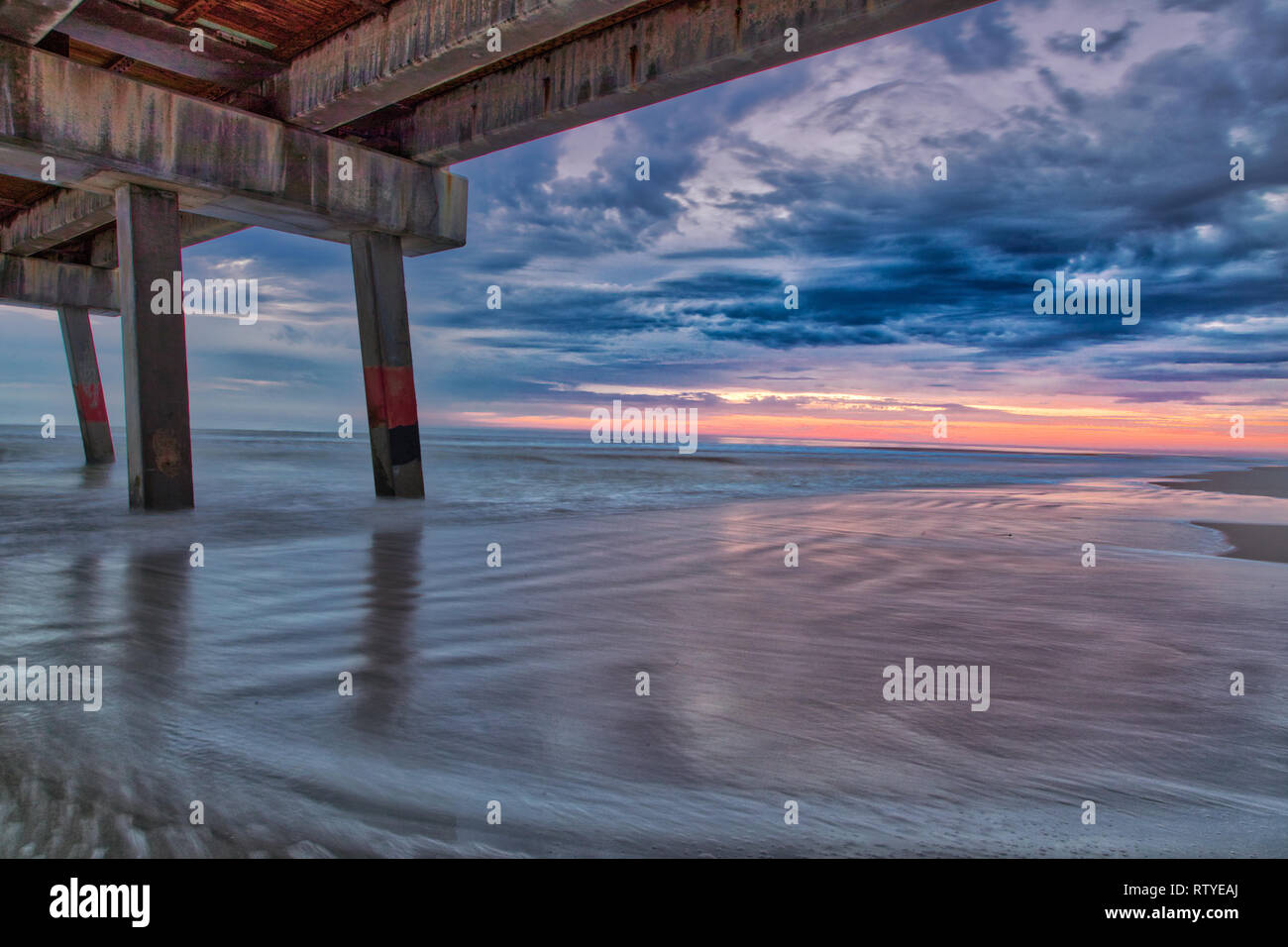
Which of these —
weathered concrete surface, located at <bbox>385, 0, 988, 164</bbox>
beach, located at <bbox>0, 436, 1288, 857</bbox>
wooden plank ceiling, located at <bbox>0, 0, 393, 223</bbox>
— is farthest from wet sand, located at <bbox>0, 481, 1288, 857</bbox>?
wooden plank ceiling, located at <bbox>0, 0, 393, 223</bbox>

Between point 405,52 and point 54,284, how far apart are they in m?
16.2

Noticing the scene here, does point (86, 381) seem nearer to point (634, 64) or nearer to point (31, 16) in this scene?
point (31, 16)

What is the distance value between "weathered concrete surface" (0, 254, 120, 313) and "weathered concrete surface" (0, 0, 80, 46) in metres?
13.1

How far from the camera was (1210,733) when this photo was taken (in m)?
2.78

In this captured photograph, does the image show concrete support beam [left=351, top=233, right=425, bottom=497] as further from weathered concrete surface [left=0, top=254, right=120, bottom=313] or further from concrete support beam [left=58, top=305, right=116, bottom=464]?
concrete support beam [left=58, top=305, right=116, bottom=464]

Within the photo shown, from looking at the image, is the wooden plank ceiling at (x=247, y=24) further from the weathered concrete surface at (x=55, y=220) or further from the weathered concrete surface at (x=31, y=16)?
the weathered concrete surface at (x=55, y=220)

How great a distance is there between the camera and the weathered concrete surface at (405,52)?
6.98 meters

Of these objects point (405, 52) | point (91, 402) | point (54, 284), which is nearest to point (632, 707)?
point (405, 52)

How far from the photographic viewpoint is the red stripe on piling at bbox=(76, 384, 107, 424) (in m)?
20.7

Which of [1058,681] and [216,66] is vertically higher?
[216,66]
